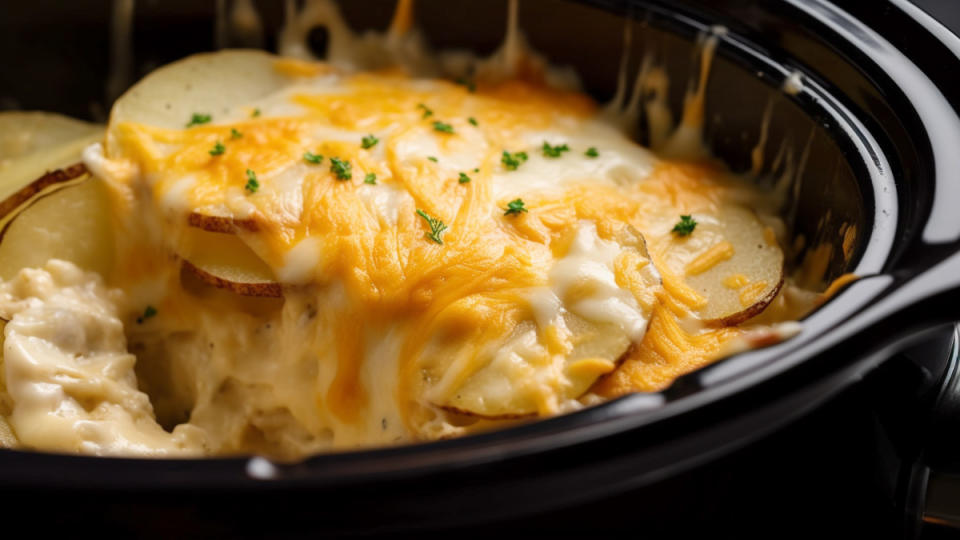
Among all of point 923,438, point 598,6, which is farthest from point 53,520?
point 598,6

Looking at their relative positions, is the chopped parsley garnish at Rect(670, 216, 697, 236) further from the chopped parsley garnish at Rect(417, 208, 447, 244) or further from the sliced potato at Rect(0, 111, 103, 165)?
the sliced potato at Rect(0, 111, 103, 165)

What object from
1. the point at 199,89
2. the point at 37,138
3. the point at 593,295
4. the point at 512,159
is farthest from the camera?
the point at 37,138

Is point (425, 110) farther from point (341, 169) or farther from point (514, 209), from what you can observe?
point (514, 209)

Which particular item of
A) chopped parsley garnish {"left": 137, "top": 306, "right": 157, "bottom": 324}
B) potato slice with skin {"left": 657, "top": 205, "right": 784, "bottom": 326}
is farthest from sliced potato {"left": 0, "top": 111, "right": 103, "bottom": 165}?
potato slice with skin {"left": 657, "top": 205, "right": 784, "bottom": 326}

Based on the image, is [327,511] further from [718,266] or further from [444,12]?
[444,12]

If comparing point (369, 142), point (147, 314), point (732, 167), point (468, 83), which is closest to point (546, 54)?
point (468, 83)
